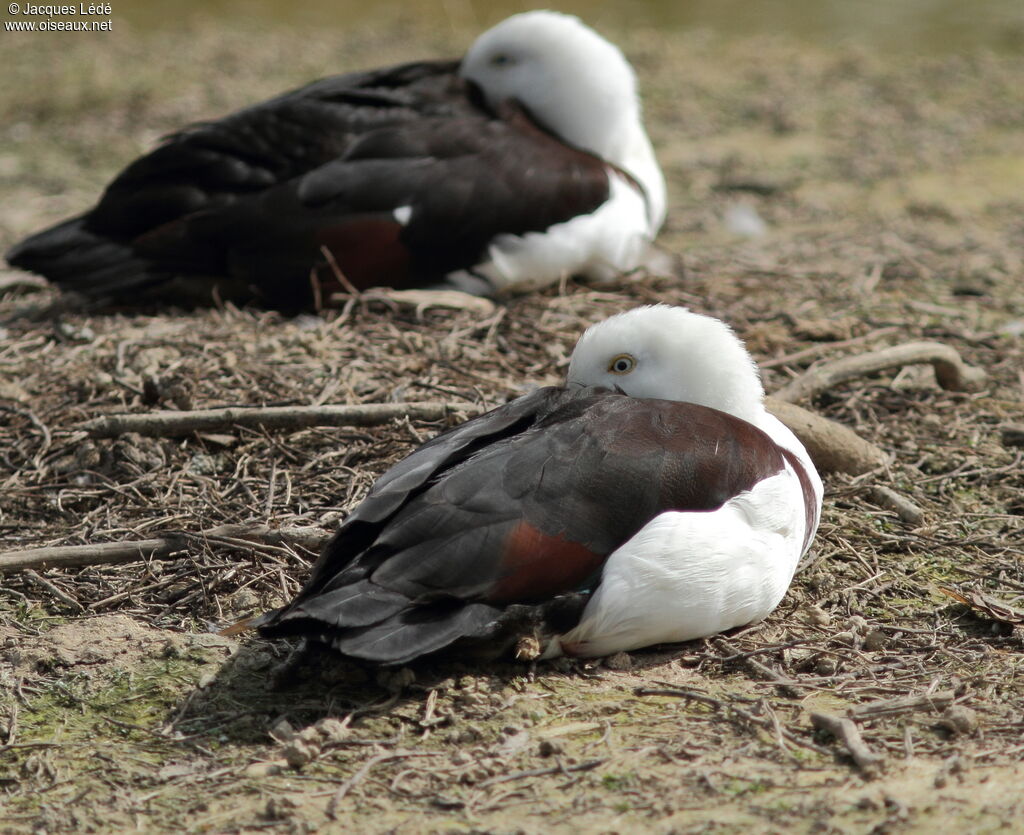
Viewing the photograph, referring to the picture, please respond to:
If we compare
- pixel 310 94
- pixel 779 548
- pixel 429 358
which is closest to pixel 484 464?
pixel 779 548

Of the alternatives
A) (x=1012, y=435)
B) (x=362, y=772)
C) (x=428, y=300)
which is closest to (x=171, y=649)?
(x=362, y=772)

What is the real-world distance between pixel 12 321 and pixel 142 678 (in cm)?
333

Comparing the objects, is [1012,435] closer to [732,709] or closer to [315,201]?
[732,709]

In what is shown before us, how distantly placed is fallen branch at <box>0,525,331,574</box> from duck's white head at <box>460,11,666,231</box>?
11.3ft

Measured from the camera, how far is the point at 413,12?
46.2 feet

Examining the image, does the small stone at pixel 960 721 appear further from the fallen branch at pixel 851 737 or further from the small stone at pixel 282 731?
the small stone at pixel 282 731

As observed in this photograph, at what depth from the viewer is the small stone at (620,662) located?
11.8 ft

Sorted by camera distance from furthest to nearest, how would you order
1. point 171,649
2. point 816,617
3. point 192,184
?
1. point 192,184
2. point 816,617
3. point 171,649

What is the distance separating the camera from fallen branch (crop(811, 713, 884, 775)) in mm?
3062

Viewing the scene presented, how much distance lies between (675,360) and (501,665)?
110cm

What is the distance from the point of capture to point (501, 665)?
3.58 m

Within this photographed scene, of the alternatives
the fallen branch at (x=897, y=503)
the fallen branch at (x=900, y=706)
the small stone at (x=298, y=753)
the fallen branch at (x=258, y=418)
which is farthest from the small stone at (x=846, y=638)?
the fallen branch at (x=258, y=418)

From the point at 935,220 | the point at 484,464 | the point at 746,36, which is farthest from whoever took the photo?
the point at 746,36

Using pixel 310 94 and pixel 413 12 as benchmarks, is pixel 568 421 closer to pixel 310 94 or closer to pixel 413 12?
pixel 310 94
